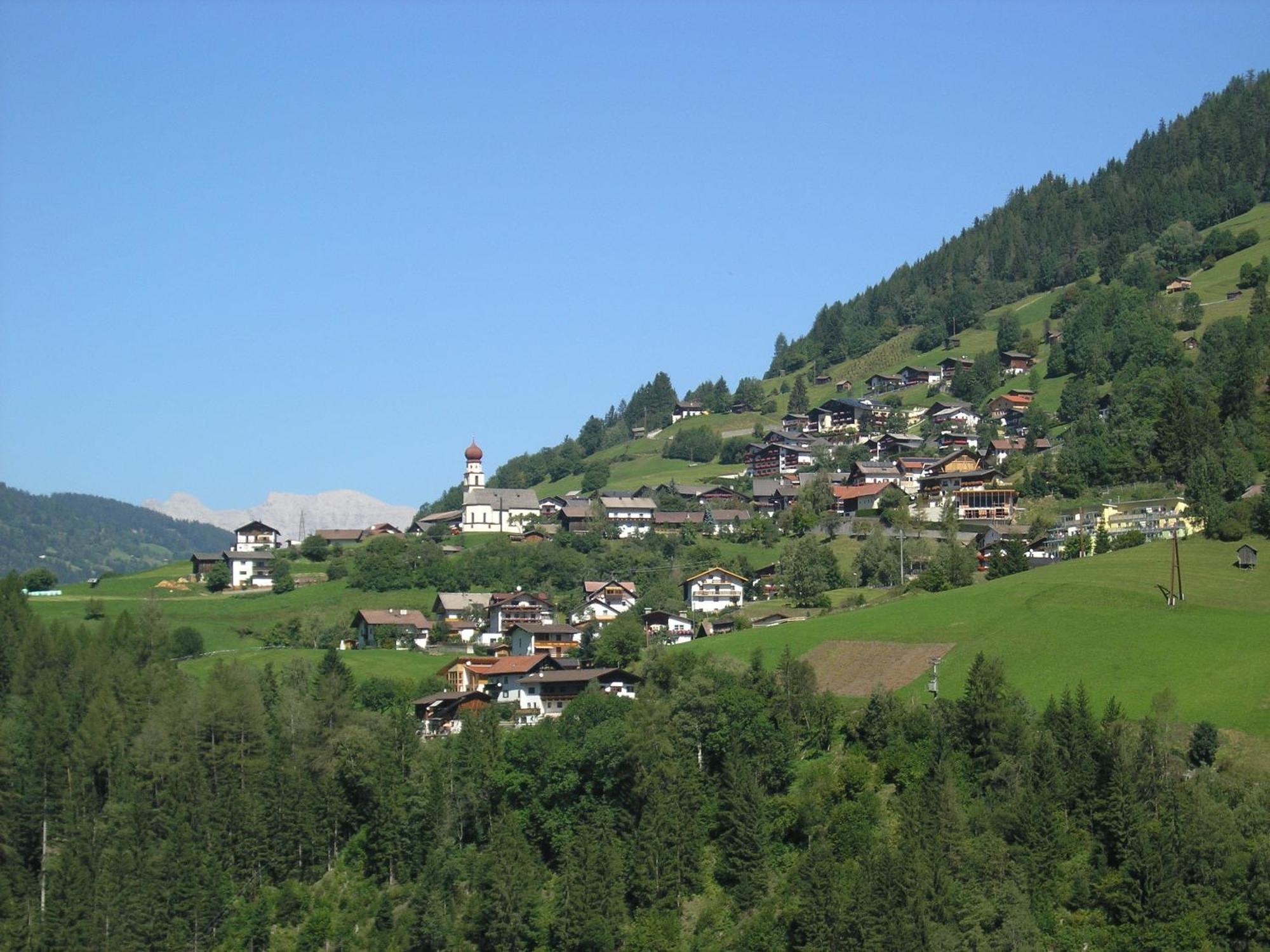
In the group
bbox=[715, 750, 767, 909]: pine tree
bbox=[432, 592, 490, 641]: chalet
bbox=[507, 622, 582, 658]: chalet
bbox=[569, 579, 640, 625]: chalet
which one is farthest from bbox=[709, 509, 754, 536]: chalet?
bbox=[715, 750, 767, 909]: pine tree

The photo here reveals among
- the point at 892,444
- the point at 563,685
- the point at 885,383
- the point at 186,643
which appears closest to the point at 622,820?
the point at 563,685

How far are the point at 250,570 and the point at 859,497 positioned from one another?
46020mm

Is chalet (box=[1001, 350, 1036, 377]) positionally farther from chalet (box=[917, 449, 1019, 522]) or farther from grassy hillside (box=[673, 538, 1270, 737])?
grassy hillside (box=[673, 538, 1270, 737])

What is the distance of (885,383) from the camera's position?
170375 millimetres

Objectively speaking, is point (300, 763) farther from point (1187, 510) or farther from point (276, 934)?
point (1187, 510)

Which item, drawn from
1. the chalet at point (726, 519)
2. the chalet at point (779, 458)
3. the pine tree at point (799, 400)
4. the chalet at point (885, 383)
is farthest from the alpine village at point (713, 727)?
the pine tree at point (799, 400)

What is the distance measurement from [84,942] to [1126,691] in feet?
144

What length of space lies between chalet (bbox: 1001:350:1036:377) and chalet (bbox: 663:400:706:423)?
42.6 m

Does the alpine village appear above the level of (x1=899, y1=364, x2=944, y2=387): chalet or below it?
below

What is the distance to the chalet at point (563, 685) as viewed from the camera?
7675cm

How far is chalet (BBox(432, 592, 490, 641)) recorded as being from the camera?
96.4 meters

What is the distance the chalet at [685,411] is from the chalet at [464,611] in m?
88.3

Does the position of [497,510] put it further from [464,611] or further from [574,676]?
[574,676]

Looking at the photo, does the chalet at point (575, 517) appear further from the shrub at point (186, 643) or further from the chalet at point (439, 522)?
the shrub at point (186, 643)
